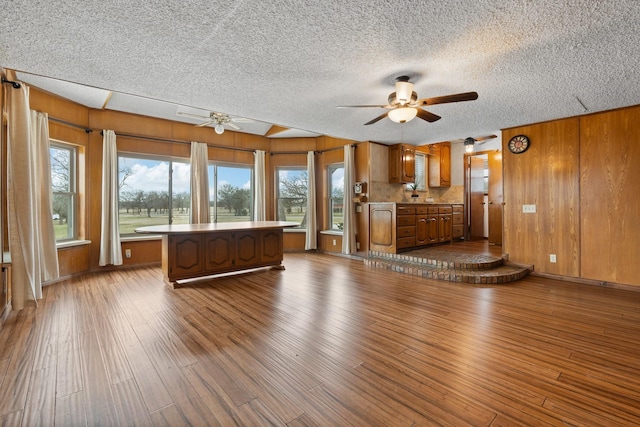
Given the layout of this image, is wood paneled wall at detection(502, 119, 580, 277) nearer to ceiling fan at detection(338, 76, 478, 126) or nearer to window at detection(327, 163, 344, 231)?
ceiling fan at detection(338, 76, 478, 126)

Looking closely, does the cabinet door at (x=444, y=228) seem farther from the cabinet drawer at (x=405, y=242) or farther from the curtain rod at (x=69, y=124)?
the curtain rod at (x=69, y=124)

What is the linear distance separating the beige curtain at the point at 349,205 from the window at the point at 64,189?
483 cm

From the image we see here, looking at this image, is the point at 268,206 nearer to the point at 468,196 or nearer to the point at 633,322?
the point at 468,196

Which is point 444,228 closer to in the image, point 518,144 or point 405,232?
point 405,232

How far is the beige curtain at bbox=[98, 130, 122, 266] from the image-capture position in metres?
4.80

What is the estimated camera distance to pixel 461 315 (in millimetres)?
2908

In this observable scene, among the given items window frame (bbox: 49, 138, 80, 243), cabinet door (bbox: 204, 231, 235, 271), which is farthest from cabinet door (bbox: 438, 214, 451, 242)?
window frame (bbox: 49, 138, 80, 243)

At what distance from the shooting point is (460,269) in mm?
4492

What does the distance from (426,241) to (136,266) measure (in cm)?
572

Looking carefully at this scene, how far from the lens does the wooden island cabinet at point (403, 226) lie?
17.9ft

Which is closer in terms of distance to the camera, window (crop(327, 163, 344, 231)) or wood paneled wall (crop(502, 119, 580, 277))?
wood paneled wall (crop(502, 119, 580, 277))

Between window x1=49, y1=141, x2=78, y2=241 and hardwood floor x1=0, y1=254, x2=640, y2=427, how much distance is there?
1423mm

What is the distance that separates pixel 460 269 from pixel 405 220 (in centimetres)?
141

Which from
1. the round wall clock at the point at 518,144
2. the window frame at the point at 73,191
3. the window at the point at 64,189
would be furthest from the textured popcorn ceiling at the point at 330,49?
the window frame at the point at 73,191
